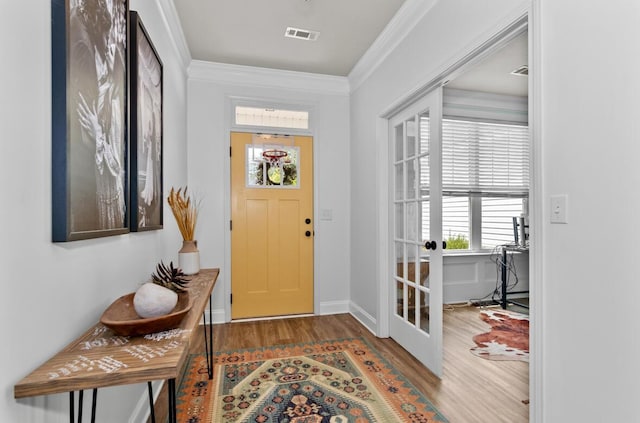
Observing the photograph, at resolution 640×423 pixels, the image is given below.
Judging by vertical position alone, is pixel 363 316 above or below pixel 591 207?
below

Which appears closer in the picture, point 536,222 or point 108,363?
point 108,363

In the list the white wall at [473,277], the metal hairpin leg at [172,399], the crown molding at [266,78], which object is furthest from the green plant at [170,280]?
the white wall at [473,277]

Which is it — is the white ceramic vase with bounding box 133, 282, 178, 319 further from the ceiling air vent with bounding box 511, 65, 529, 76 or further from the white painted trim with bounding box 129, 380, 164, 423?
the ceiling air vent with bounding box 511, 65, 529, 76

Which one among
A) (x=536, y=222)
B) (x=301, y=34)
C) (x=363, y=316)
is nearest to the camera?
(x=536, y=222)

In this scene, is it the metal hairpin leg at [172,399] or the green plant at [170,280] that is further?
the green plant at [170,280]

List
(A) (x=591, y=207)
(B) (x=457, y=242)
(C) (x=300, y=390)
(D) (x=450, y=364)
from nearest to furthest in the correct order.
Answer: (A) (x=591, y=207)
(C) (x=300, y=390)
(D) (x=450, y=364)
(B) (x=457, y=242)

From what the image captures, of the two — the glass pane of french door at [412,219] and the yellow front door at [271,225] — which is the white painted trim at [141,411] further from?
the glass pane of french door at [412,219]

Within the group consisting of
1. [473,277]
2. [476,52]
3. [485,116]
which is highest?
[485,116]

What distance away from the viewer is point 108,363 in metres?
0.88

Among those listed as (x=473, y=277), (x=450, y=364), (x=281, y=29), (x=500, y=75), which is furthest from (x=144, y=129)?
(x=473, y=277)

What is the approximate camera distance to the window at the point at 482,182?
414cm

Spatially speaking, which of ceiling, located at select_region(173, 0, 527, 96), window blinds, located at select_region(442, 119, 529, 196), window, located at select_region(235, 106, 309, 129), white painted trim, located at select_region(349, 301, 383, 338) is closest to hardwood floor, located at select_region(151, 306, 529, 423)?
white painted trim, located at select_region(349, 301, 383, 338)

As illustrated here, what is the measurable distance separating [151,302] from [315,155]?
284 centimetres

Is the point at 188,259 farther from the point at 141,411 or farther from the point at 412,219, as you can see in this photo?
the point at 412,219
